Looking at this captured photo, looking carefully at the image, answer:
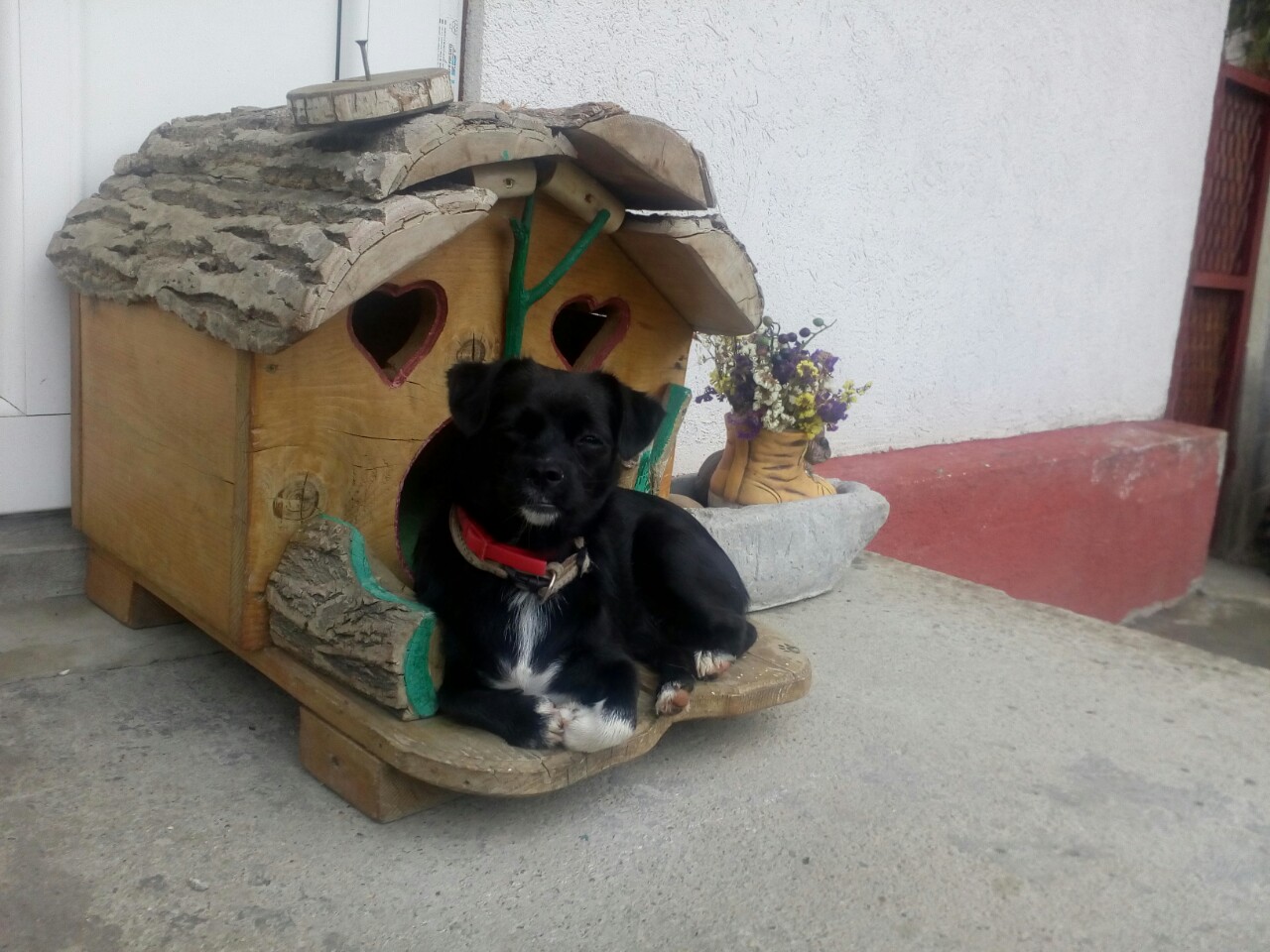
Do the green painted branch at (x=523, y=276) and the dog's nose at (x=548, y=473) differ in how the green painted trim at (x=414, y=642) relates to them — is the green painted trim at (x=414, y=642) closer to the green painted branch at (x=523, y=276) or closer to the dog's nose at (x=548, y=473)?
the dog's nose at (x=548, y=473)

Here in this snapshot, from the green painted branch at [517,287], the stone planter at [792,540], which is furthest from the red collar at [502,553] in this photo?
the stone planter at [792,540]

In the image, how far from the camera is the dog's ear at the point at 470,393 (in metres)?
2.27

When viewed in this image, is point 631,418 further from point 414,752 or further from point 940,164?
point 940,164

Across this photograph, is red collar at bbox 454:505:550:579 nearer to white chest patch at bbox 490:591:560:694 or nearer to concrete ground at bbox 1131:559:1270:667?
white chest patch at bbox 490:591:560:694

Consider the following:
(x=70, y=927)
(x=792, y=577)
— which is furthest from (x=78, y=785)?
(x=792, y=577)

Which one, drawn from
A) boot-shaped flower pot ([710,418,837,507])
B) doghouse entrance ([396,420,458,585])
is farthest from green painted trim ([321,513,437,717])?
boot-shaped flower pot ([710,418,837,507])

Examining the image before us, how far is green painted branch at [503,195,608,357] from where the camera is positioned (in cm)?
263

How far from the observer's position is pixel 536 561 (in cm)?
230

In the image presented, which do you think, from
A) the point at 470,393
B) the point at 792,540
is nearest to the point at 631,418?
the point at 470,393

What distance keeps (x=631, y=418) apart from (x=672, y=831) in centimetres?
86

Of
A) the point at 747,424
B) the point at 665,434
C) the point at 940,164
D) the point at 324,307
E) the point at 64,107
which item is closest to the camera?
the point at 324,307

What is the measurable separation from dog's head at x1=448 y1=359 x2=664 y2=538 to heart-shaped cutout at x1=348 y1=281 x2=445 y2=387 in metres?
0.30

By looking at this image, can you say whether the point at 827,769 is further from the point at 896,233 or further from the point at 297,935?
the point at 896,233

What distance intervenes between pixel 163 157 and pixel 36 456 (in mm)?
907
